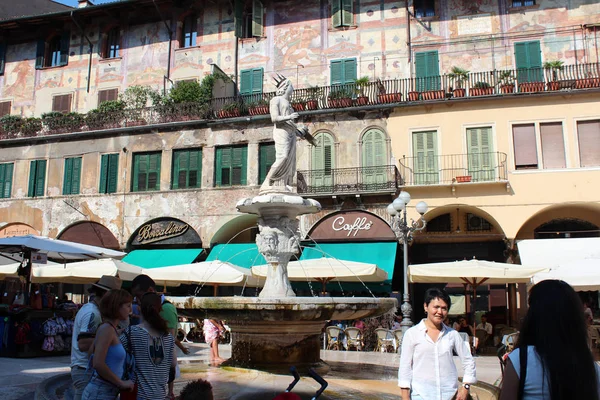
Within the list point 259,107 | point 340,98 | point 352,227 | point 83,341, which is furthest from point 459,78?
point 83,341

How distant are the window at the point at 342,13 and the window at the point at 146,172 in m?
9.68

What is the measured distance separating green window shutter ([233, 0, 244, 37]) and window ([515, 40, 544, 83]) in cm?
1190

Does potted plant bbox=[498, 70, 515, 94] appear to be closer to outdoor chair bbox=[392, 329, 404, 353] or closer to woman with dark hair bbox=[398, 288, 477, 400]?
outdoor chair bbox=[392, 329, 404, 353]

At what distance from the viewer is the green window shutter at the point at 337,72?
23.8m

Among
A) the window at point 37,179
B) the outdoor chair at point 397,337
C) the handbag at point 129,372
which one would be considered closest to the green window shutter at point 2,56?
the window at point 37,179

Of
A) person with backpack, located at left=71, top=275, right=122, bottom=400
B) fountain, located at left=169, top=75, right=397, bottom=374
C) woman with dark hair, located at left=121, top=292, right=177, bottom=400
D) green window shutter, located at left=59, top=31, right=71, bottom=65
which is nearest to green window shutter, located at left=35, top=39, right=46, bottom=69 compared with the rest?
green window shutter, located at left=59, top=31, right=71, bottom=65

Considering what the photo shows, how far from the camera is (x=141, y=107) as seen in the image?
993 inches

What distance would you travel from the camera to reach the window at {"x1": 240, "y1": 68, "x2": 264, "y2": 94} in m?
24.8

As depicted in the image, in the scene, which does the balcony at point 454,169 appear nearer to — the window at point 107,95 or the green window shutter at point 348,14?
the green window shutter at point 348,14

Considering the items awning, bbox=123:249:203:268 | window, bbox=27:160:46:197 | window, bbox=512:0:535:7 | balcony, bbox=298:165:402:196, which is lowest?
awning, bbox=123:249:203:268

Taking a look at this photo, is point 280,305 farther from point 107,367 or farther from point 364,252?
point 364,252

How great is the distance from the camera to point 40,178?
2584 cm

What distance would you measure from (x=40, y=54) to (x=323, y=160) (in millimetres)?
16026

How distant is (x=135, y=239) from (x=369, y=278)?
12108 mm
